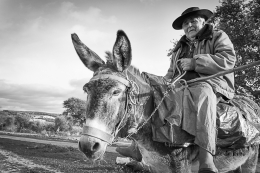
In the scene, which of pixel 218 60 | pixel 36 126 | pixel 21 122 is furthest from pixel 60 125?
pixel 218 60

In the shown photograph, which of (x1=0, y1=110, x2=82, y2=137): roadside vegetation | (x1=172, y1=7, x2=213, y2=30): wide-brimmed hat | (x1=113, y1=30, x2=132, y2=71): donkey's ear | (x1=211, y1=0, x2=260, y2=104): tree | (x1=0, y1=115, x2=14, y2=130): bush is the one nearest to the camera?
(x1=113, y1=30, x2=132, y2=71): donkey's ear

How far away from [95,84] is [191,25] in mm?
2633

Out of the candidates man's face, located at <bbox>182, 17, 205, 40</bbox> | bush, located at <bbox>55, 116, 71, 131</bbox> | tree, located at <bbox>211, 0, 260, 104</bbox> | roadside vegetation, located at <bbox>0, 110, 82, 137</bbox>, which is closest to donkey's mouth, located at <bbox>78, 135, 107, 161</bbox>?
man's face, located at <bbox>182, 17, 205, 40</bbox>

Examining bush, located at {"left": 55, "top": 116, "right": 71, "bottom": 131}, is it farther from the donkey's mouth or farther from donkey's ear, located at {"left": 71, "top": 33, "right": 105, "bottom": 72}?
the donkey's mouth

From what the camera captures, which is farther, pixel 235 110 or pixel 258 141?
pixel 258 141

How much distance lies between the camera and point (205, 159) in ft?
8.87

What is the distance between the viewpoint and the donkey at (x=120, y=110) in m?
2.33

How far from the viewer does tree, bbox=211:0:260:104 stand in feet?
49.7

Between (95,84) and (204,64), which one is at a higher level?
(204,64)

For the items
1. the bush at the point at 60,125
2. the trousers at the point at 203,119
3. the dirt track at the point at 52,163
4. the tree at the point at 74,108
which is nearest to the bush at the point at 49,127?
the bush at the point at 60,125

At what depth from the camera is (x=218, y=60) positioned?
3.29 m

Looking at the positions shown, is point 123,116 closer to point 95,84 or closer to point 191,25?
point 95,84

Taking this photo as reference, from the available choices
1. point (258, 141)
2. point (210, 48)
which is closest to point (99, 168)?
point (258, 141)

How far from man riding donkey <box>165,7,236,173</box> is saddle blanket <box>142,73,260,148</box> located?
0.48ft
